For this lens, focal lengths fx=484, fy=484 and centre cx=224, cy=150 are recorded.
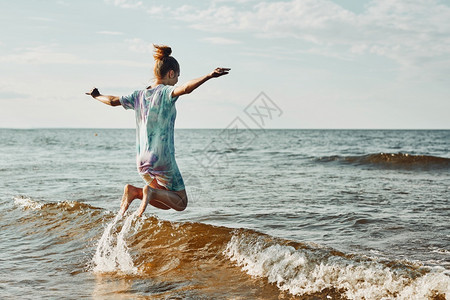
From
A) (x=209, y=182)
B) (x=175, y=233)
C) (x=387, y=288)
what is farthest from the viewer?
(x=209, y=182)

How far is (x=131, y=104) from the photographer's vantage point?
5605mm

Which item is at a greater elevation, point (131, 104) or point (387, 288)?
point (131, 104)

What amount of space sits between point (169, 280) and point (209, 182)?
32.0 ft

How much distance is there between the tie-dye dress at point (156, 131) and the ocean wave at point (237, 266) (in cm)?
81

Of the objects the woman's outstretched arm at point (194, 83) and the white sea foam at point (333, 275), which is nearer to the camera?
the woman's outstretched arm at point (194, 83)

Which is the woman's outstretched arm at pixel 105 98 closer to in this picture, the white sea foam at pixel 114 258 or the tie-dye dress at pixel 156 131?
the tie-dye dress at pixel 156 131

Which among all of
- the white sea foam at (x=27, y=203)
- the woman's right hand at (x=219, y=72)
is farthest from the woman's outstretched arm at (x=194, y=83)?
the white sea foam at (x=27, y=203)

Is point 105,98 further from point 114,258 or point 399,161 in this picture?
point 399,161

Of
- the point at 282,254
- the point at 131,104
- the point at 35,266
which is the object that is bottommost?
the point at 35,266

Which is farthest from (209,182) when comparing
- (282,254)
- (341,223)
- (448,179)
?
(282,254)

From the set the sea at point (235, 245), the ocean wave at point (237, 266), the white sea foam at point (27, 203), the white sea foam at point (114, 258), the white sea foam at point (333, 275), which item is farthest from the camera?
the white sea foam at point (27, 203)

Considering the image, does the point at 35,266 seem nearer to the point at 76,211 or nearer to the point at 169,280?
the point at 169,280

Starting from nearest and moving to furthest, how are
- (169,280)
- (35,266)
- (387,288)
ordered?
(387,288)
(169,280)
(35,266)

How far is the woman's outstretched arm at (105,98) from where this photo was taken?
5.71 meters
